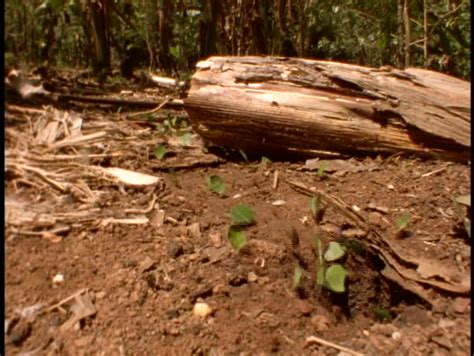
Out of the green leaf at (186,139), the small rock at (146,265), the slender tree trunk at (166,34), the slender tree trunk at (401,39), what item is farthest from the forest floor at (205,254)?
the slender tree trunk at (166,34)

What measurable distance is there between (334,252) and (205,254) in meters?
0.46

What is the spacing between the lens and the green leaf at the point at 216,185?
254 cm

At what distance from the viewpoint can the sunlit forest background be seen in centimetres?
438

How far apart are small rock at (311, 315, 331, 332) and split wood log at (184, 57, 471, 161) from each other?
41.5 inches

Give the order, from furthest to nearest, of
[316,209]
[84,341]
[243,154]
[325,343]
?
[243,154]
[316,209]
[325,343]
[84,341]

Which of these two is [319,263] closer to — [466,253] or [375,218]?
[375,218]

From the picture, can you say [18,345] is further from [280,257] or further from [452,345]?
[452,345]

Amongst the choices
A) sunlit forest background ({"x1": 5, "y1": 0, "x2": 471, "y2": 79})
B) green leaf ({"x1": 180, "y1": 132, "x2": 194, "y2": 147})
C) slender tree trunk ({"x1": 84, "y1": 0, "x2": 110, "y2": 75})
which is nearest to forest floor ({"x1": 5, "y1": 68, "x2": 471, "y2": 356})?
green leaf ({"x1": 180, "y1": 132, "x2": 194, "y2": 147})

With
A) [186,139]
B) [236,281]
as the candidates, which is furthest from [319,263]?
[186,139]

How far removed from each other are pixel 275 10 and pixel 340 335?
9.63 feet

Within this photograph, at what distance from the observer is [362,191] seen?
8.46ft

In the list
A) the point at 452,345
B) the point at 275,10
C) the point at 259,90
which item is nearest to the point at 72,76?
the point at 275,10

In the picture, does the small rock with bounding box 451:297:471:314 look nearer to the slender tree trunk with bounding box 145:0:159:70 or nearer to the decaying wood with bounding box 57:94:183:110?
the decaying wood with bounding box 57:94:183:110

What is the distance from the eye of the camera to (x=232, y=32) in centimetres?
436
